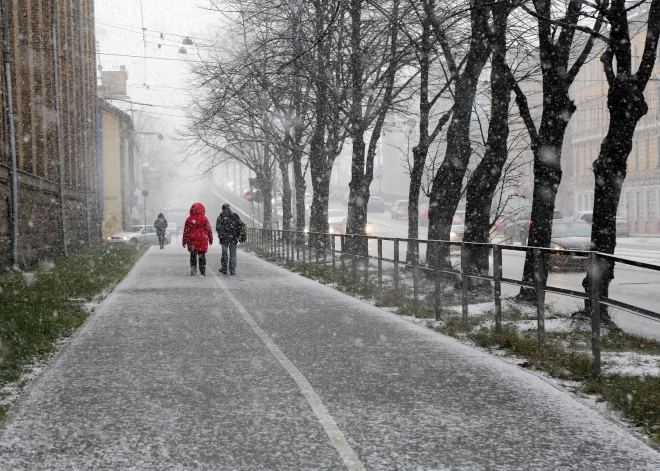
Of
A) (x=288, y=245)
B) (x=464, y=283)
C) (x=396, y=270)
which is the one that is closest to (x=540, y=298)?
(x=464, y=283)

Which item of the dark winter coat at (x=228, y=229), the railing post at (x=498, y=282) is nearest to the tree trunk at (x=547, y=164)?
the railing post at (x=498, y=282)

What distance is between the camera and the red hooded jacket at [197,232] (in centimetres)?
2206

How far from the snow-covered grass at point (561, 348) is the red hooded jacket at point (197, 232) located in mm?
9253

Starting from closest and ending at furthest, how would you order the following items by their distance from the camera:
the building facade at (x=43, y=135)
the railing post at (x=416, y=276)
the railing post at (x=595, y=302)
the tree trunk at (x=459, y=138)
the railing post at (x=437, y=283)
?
the railing post at (x=595, y=302), the railing post at (x=437, y=283), the railing post at (x=416, y=276), the tree trunk at (x=459, y=138), the building facade at (x=43, y=135)

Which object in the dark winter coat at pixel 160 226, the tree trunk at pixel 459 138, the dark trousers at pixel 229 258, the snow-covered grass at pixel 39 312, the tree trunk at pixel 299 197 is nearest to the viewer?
the snow-covered grass at pixel 39 312

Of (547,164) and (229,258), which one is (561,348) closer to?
(547,164)

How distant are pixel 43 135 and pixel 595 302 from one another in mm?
25703

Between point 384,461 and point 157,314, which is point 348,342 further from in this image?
point 384,461

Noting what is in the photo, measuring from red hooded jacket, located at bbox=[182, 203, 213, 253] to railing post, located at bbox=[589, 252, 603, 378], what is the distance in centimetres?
1501

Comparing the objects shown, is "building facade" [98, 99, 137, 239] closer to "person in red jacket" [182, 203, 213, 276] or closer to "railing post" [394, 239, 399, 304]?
"person in red jacket" [182, 203, 213, 276]

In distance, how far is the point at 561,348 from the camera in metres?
8.70

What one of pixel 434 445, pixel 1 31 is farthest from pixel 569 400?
pixel 1 31

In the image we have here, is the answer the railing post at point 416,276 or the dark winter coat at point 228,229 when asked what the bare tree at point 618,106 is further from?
the dark winter coat at point 228,229

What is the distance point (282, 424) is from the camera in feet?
19.9
